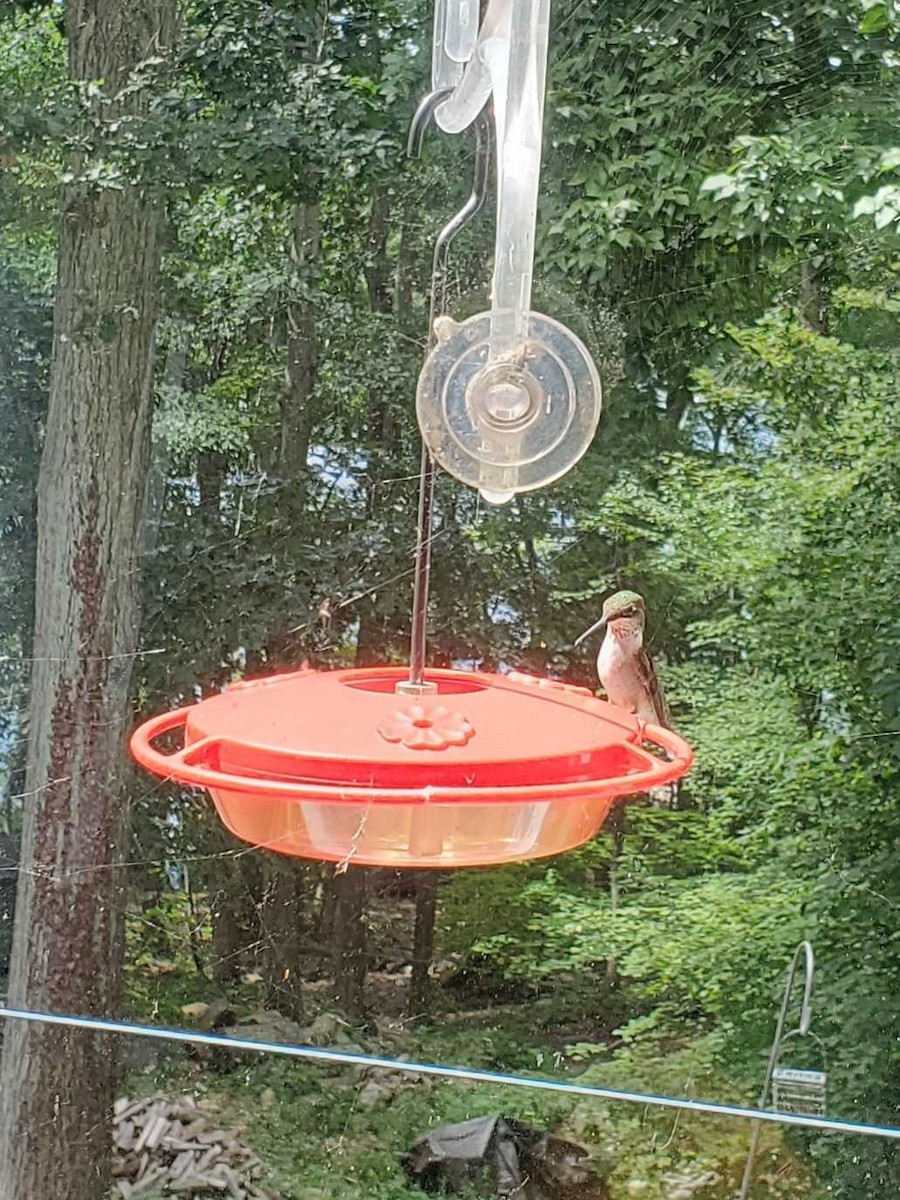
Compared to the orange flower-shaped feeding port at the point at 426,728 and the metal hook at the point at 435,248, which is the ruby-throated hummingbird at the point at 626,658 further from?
the orange flower-shaped feeding port at the point at 426,728

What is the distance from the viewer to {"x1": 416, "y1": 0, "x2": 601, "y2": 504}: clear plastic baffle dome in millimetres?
652

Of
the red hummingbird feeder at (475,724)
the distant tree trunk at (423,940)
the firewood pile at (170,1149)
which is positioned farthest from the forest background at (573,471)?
the red hummingbird feeder at (475,724)

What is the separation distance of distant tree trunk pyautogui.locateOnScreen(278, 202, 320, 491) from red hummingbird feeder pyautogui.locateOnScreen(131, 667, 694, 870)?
1.29 feet

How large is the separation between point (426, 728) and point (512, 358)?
0.22 metres

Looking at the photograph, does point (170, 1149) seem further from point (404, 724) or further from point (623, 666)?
point (404, 724)

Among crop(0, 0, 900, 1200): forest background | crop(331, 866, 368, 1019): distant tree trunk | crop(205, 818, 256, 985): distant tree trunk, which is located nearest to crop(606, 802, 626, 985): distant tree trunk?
crop(0, 0, 900, 1200): forest background

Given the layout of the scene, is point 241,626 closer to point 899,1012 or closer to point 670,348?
point 670,348

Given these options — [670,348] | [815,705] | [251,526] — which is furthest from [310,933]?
[670,348]

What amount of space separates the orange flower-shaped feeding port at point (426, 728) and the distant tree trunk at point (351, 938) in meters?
0.63

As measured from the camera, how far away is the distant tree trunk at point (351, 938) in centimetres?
121

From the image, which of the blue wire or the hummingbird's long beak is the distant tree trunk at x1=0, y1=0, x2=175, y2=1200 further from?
the hummingbird's long beak

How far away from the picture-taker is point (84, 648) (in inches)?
48.3

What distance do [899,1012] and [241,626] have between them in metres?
0.72

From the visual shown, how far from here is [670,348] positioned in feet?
3.68
